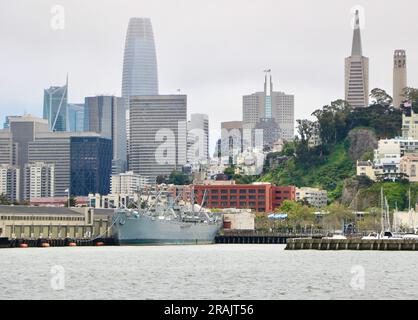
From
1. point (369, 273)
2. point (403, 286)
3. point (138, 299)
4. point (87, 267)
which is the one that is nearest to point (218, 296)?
point (138, 299)

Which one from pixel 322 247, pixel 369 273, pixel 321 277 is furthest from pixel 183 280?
pixel 322 247

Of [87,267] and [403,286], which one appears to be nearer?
[403,286]

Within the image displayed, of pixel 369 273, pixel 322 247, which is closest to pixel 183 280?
pixel 369 273

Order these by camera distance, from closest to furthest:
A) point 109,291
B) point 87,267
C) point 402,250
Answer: point 109,291, point 87,267, point 402,250

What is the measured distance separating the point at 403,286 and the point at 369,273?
1595 centimetres

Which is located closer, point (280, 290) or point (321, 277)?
point (280, 290)

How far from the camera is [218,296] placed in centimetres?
8100
